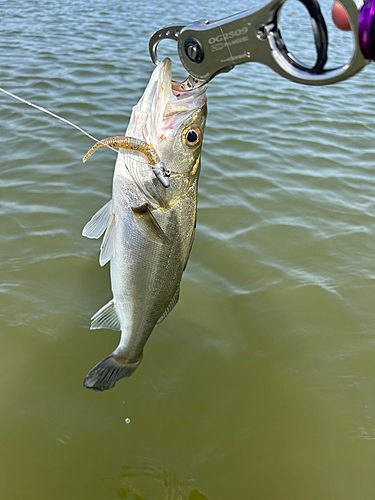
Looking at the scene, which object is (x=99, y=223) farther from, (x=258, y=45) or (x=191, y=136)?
(x=258, y=45)

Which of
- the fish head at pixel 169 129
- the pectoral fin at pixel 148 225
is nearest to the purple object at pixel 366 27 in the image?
the fish head at pixel 169 129

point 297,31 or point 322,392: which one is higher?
point 297,31

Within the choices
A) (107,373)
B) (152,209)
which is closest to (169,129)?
(152,209)

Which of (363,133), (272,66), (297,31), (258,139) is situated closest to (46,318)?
(272,66)

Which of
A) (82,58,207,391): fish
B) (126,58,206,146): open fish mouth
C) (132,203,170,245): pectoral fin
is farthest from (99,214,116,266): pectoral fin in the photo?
(126,58,206,146): open fish mouth

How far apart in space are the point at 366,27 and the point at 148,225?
4.04 feet

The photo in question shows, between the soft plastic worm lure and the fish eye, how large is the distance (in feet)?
0.56

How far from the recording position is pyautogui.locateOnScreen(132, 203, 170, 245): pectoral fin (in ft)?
6.78

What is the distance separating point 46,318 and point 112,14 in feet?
37.7

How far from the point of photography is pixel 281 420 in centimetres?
271

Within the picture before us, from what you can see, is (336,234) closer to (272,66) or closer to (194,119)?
(194,119)

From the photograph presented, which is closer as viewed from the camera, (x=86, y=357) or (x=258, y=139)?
(x=86, y=357)

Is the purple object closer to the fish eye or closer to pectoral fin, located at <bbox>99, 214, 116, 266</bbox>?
the fish eye

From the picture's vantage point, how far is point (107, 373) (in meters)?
2.34
